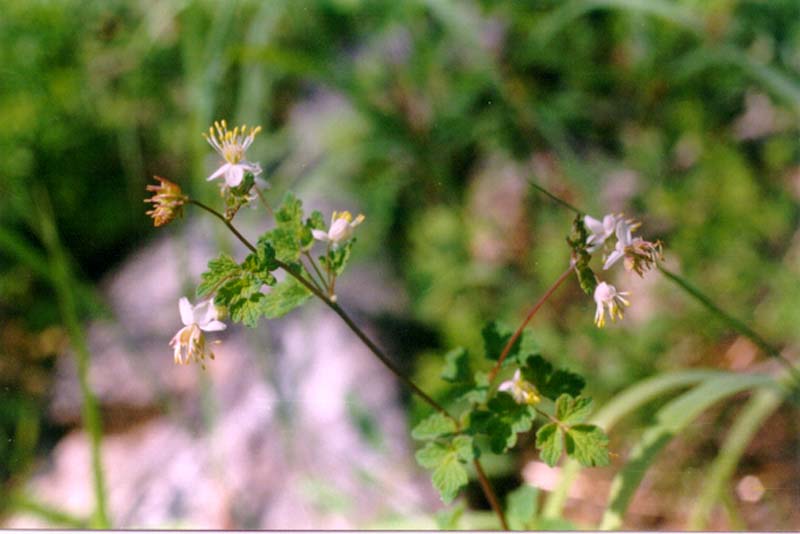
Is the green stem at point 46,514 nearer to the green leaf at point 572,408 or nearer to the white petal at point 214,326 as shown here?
the white petal at point 214,326

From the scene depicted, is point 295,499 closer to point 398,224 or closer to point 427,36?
point 398,224

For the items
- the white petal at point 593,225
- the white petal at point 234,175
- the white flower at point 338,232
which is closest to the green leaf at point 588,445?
the white petal at point 593,225

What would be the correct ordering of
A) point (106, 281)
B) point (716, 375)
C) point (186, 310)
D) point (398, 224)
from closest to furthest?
point (186, 310), point (716, 375), point (398, 224), point (106, 281)

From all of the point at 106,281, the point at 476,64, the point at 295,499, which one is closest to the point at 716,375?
the point at 295,499

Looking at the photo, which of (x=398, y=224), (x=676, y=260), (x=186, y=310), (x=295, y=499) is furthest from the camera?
(x=398, y=224)

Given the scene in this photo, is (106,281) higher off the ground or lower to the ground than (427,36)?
lower

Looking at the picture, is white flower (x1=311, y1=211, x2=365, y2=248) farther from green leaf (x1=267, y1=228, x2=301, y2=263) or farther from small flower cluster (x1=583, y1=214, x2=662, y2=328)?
small flower cluster (x1=583, y1=214, x2=662, y2=328)

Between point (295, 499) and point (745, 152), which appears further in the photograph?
point (745, 152)

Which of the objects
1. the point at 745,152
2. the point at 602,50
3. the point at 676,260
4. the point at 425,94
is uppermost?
the point at 602,50
